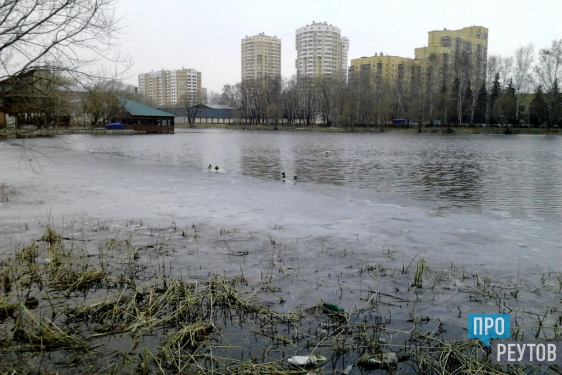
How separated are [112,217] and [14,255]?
133 inches

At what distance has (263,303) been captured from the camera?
214 inches

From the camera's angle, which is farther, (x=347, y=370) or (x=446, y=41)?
(x=446, y=41)

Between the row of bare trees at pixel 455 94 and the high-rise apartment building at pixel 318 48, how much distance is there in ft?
234

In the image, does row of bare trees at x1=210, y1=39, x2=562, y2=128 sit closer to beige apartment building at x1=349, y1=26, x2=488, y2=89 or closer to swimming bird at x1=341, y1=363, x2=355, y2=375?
beige apartment building at x1=349, y1=26, x2=488, y2=89

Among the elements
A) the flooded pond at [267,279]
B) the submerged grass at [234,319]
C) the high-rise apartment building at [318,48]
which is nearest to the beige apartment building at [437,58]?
the high-rise apartment building at [318,48]

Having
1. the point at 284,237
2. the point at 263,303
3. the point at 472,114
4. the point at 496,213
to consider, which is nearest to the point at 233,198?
the point at 284,237

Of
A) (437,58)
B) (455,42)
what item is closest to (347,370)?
(437,58)

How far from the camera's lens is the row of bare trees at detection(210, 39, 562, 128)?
2958 inches

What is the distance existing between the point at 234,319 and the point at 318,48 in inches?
6883

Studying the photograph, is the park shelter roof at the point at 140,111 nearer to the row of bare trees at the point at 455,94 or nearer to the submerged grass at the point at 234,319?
the row of bare trees at the point at 455,94

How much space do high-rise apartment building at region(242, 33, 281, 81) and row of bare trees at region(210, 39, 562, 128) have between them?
306 ft

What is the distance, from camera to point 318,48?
172 m

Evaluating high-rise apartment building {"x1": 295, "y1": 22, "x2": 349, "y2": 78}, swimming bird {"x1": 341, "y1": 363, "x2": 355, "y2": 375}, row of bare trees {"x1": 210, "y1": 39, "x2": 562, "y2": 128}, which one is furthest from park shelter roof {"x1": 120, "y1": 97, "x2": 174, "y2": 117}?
high-rise apartment building {"x1": 295, "y1": 22, "x2": 349, "y2": 78}

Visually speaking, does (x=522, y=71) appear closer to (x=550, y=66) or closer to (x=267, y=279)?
(x=550, y=66)
